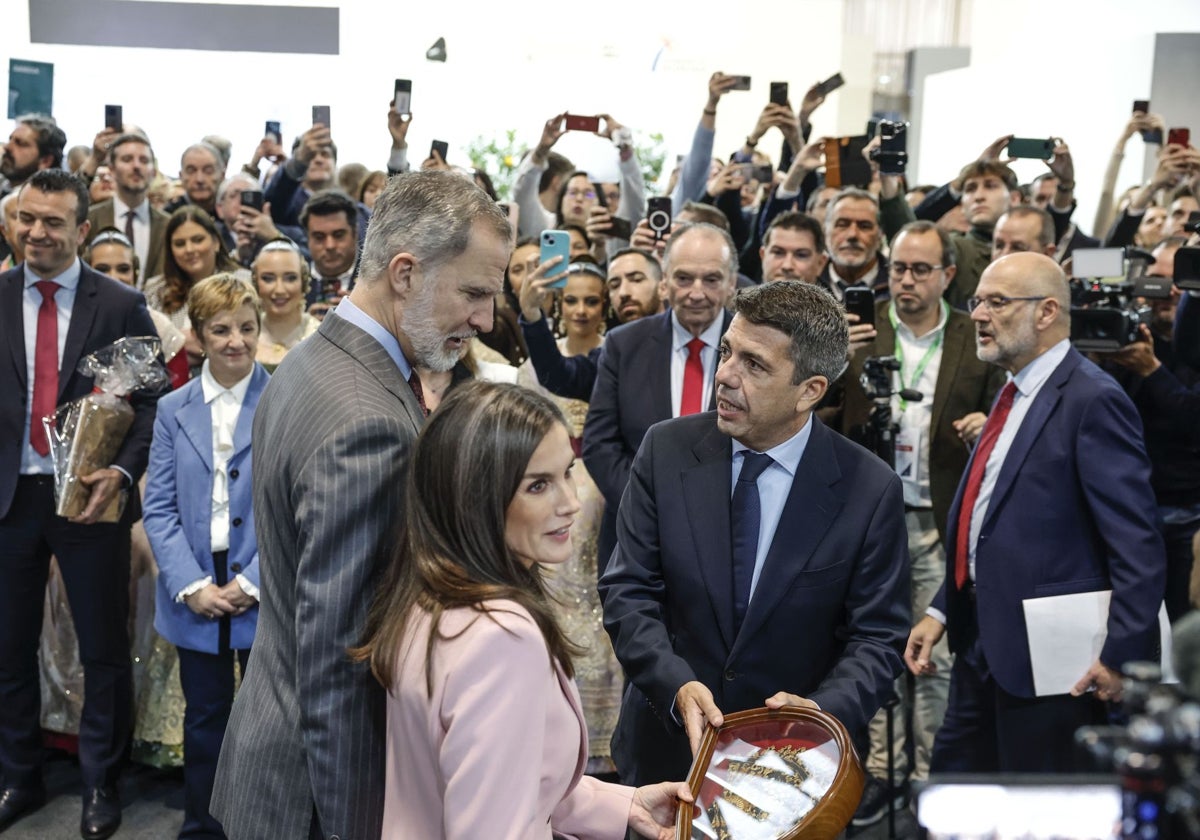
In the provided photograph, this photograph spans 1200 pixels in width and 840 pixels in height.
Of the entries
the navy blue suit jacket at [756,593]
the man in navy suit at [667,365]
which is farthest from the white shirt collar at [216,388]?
the navy blue suit jacket at [756,593]

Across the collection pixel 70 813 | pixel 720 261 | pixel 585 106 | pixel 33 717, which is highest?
pixel 585 106

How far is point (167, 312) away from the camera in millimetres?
4566

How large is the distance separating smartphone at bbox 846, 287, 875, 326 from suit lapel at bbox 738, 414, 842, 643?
157 cm

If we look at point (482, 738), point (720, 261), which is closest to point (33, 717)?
point (720, 261)

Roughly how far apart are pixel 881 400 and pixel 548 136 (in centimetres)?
267

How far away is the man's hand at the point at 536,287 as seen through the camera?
3.58 metres

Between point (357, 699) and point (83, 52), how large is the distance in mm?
9802

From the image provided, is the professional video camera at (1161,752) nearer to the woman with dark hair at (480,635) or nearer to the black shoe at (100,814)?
the woman with dark hair at (480,635)

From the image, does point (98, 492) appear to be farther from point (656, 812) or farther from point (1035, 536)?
point (1035, 536)

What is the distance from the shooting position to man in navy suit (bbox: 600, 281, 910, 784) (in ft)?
7.09

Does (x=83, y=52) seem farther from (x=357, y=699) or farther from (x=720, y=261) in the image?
(x=357, y=699)

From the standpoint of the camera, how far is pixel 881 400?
349 centimetres

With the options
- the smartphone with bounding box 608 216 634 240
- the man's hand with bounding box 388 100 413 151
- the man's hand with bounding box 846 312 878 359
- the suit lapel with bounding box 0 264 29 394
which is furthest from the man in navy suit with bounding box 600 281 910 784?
the man's hand with bounding box 388 100 413 151

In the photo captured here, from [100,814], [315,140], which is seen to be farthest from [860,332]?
[315,140]
